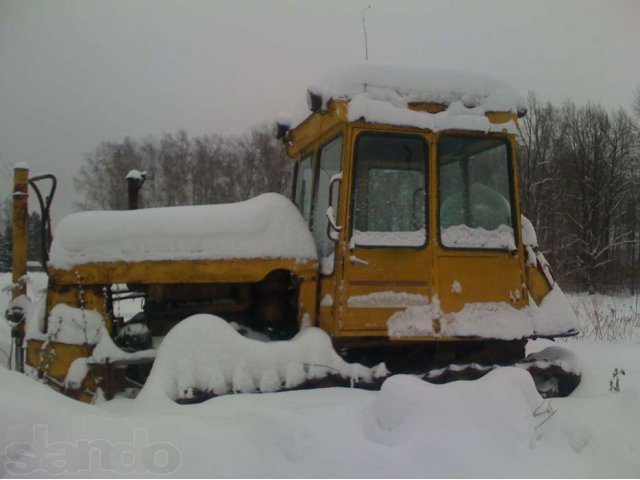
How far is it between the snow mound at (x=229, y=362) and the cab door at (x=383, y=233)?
0.88ft

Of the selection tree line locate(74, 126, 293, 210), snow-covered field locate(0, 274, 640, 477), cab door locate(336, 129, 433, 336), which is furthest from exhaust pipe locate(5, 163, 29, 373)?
tree line locate(74, 126, 293, 210)

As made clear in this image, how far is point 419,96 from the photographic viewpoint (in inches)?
177

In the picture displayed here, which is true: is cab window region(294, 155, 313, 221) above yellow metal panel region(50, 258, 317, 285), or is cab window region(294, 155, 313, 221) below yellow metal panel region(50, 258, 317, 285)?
above

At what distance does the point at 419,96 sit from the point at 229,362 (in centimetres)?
244

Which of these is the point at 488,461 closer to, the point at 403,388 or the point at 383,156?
the point at 403,388

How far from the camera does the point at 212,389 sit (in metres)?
3.93

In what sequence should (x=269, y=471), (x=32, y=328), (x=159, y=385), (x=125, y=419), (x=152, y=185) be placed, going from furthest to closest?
1. (x=152, y=185)
2. (x=32, y=328)
3. (x=159, y=385)
4. (x=125, y=419)
5. (x=269, y=471)

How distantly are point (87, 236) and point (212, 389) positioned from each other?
4.82 feet

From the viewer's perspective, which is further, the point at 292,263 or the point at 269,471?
the point at 292,263

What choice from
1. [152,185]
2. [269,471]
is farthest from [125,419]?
[152,185]

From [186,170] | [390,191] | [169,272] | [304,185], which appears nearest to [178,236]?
[169,272]

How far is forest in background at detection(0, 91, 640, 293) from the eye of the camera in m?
31.1

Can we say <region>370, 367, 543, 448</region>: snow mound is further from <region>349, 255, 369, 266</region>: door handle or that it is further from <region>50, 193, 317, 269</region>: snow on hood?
<region>50, 193, 317, 269</region>: snow on hood

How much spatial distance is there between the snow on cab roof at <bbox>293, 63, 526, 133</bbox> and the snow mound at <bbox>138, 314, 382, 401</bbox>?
1730 millimetres
